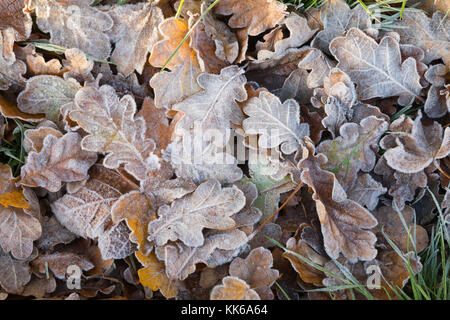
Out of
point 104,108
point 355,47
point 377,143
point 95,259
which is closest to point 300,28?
point 355,47

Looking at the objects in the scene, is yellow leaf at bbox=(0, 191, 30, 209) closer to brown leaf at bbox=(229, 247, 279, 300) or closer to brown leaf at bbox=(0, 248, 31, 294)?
brown leaf at bbox=(0, 248, 31, 294)

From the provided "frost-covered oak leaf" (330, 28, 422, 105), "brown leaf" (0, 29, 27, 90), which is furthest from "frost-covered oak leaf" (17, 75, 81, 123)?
"frost-covered oak leaf" (330, 28, 422, 105)

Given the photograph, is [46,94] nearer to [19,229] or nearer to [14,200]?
[14,200]

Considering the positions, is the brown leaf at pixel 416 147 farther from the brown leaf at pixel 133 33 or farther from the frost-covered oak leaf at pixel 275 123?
the brown leaf at pixel 133 33

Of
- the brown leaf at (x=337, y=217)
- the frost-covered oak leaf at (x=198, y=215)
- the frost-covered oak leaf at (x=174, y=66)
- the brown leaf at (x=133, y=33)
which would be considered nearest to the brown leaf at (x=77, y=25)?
the brown leaf at (x=133, y=33)

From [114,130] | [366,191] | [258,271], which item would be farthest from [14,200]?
[366,191]

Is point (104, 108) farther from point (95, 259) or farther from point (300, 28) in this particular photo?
point (300, 28)
